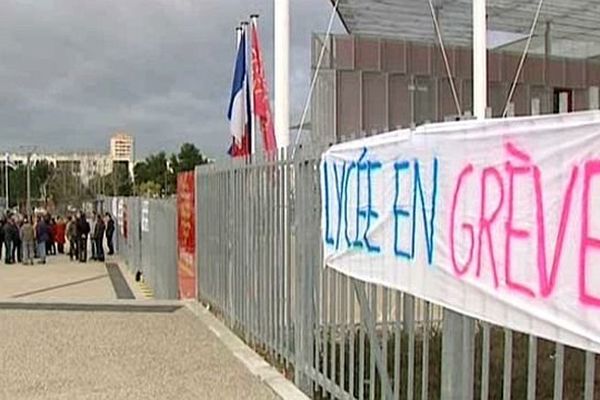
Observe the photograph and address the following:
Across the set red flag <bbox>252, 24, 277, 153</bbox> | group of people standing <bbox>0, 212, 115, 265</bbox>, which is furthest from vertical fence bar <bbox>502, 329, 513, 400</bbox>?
group of people standing <bbox>0, 212, 115, 265</bbox>

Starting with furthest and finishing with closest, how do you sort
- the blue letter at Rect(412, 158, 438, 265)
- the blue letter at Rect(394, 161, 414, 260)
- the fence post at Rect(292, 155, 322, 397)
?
the fence post at Rect(292, 155, 322, 397), the blue letter at Rect(394, 161, 414, 260), the blue letter at Rect(412, 158, 438, 265)

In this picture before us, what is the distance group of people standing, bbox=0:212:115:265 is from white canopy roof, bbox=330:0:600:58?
12.6m

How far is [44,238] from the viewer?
101ft

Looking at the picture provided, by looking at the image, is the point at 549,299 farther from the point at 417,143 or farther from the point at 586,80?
the point at 586,80

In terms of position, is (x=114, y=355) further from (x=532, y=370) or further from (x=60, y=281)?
(x=60, y=281)

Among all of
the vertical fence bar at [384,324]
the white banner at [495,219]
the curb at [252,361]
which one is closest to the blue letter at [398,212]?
the white banner at [495,219]

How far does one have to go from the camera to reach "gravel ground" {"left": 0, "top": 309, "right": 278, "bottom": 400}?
23.7ft

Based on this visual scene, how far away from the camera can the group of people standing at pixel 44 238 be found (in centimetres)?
3011

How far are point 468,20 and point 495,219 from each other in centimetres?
3268

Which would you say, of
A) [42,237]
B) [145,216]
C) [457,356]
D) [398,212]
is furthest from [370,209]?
[42,237]

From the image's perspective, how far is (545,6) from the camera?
31797 mm

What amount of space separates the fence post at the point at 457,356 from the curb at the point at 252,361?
241cm

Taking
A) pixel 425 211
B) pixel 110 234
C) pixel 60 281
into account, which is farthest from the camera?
pixel 110 234

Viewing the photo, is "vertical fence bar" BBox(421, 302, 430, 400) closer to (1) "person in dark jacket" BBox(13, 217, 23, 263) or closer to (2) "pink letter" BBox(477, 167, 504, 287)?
(2) "pink letter" BBox(477, 167, 504, 287)
